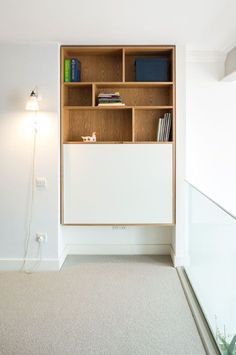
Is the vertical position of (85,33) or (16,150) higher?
(85,33)

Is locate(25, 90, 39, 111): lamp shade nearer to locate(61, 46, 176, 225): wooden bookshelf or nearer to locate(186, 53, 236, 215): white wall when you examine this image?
locate(61, 46, 176, 225): wooden bookshelf

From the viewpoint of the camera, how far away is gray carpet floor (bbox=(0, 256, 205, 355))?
2.54 meters

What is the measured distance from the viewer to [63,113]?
13.2 ft

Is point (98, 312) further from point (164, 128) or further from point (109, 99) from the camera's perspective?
point (109, 99)

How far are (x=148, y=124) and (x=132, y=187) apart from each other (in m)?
0.79

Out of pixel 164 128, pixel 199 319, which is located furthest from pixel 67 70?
pixel 199 319

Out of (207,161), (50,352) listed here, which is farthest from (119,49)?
(50,352)

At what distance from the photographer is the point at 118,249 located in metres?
4.49

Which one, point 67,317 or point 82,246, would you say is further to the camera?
point 82,246

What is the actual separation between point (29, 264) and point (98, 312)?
1.28 meters

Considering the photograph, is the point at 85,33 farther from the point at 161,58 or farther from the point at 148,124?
the point at 148,124

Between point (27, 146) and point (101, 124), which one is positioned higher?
point (101, 124)

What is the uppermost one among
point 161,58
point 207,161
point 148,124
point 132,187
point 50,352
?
point 161,58

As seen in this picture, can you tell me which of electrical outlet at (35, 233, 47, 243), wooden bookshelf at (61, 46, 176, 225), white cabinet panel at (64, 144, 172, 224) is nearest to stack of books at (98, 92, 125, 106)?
wooden bookshelf at (61, 46, 176, 225)
